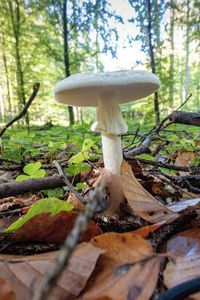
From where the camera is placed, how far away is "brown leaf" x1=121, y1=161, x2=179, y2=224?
83 centimetres

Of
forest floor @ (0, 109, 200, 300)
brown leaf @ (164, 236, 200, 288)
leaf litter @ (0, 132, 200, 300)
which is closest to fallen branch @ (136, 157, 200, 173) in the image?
forest floor @ (0, 109, 200, 300)

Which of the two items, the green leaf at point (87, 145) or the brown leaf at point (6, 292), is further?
the green leaf at point (87, 145)

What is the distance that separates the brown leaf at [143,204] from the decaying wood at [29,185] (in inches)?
16.6

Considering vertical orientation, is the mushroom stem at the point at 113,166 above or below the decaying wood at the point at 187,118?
below

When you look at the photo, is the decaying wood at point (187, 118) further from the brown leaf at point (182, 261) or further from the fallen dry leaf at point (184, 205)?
the brown leaf at point (182, 261)

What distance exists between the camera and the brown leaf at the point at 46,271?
56 centimetres

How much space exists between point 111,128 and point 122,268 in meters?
0.72

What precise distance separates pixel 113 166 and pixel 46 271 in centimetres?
68

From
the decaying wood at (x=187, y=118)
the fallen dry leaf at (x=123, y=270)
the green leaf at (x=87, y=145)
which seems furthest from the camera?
the green leaf at (x=87, y=145)

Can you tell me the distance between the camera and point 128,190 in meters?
0.94

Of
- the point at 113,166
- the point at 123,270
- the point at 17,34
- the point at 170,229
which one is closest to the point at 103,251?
the point at 123,270

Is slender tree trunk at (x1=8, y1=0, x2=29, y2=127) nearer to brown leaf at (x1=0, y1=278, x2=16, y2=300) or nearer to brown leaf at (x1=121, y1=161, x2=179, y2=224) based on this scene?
brown leaf at (x1=121, y1=161, x2=179, y2=224)

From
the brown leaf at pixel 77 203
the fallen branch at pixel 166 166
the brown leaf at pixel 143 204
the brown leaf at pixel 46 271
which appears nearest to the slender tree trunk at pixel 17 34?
the fallen branch at pixel 166 166

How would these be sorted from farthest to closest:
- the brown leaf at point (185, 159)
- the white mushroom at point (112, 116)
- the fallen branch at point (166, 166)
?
the brown leaf at point (185, 159)
the fallen branch at point (166, 166)
the white mushroom at point (112, 116)
